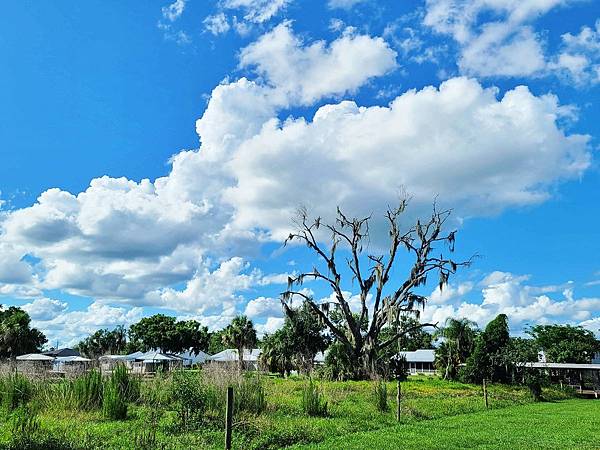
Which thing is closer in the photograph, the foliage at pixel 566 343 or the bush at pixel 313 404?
the bush at pixel 313 404

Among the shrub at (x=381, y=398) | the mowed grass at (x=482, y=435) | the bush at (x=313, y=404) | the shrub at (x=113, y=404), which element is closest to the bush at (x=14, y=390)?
the shrub at (x=113, y=404)

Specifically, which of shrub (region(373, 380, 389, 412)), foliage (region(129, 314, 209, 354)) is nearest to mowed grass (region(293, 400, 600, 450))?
shrub (region(373, 380, 389, 412))

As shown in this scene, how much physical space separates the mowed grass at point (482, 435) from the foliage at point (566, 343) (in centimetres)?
3529

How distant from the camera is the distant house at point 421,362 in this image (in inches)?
2363

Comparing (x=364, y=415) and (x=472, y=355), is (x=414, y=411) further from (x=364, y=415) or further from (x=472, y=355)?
(x=472, y=355)

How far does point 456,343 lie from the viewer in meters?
41.5

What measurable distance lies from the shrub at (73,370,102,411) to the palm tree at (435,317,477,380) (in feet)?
105

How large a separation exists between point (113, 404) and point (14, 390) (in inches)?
114

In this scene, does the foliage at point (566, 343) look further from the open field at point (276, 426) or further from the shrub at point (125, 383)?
the shrub at point (125, 383)

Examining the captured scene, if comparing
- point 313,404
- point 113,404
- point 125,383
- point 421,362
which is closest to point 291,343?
point 421,362

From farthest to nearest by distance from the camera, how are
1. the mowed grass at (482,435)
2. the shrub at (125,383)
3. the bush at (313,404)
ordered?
1. the bush at (313,404)
2. the shrub at (125,383)
3. the mowed grass at (482,435)

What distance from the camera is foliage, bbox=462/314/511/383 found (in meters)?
37.2

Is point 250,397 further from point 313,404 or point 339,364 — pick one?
point 339,364

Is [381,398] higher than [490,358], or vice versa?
[490,358]
